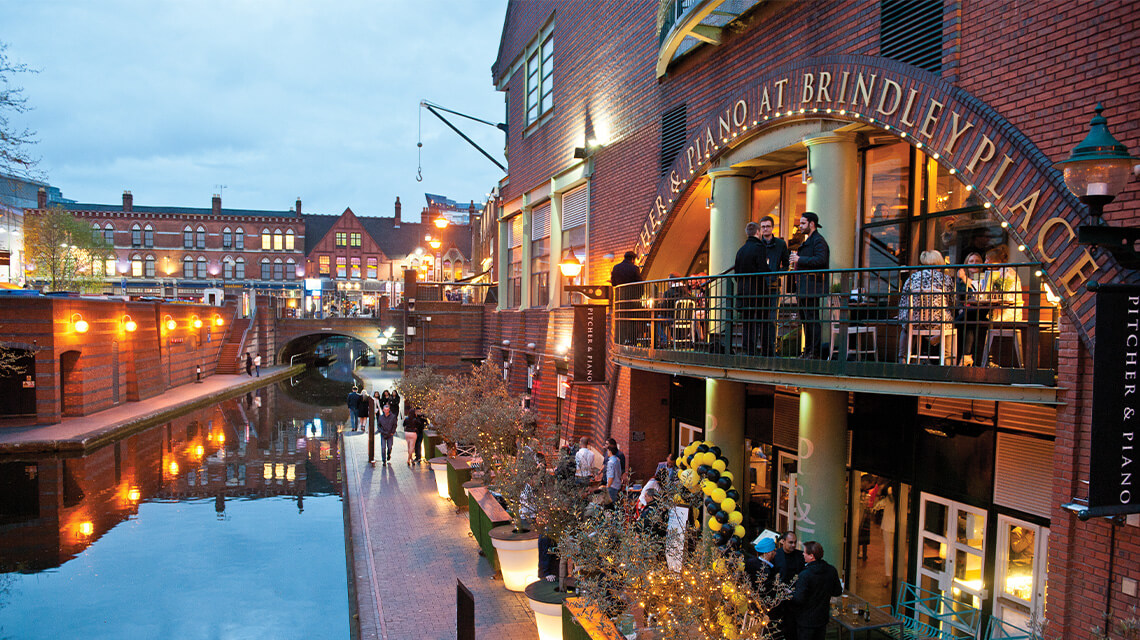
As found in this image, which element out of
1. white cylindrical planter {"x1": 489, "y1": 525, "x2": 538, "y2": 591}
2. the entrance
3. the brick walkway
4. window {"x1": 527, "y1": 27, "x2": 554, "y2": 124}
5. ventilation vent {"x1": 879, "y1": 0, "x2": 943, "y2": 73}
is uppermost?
window {"x1": 527, "y1": 27, "x2": 554, "y2": 124}

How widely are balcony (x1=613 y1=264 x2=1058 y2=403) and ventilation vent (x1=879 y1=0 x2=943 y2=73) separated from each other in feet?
7.93

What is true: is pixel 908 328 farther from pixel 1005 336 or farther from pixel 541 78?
pixel 541 78

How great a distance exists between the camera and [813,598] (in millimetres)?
7352

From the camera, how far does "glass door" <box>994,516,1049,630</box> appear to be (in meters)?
7.71

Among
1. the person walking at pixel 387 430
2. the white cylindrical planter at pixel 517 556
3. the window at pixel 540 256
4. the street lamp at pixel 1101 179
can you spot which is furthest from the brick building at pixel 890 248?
the person walking at pixel 387 430

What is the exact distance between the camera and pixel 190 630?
34.5ft

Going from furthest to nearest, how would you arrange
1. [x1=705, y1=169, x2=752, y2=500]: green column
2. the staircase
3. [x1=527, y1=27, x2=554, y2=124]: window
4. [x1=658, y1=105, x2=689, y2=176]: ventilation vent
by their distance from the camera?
the staircase < [x1=527, y1=27, x2=554, y2=124]: window < [x1=658, y1=105, x2=689, y2=176]: ventilation vent < [x1=705, y1=169, x2=752, y2=500]: green column

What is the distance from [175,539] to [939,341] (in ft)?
48.3

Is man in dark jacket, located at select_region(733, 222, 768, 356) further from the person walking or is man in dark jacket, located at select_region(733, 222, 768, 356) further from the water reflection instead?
the person walking

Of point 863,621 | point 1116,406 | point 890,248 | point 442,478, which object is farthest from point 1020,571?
point 442,478

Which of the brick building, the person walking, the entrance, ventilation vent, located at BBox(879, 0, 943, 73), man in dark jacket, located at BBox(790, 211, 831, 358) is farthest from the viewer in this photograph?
the person walking

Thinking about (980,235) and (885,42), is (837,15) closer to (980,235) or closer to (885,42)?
(885,42)

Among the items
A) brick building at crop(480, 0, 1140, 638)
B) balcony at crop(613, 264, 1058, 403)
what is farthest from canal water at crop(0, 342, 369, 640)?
balcony at crop(613, 264, 1058, 403)

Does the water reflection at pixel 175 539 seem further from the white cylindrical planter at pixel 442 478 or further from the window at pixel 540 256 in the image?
the window at pixel 540 256
